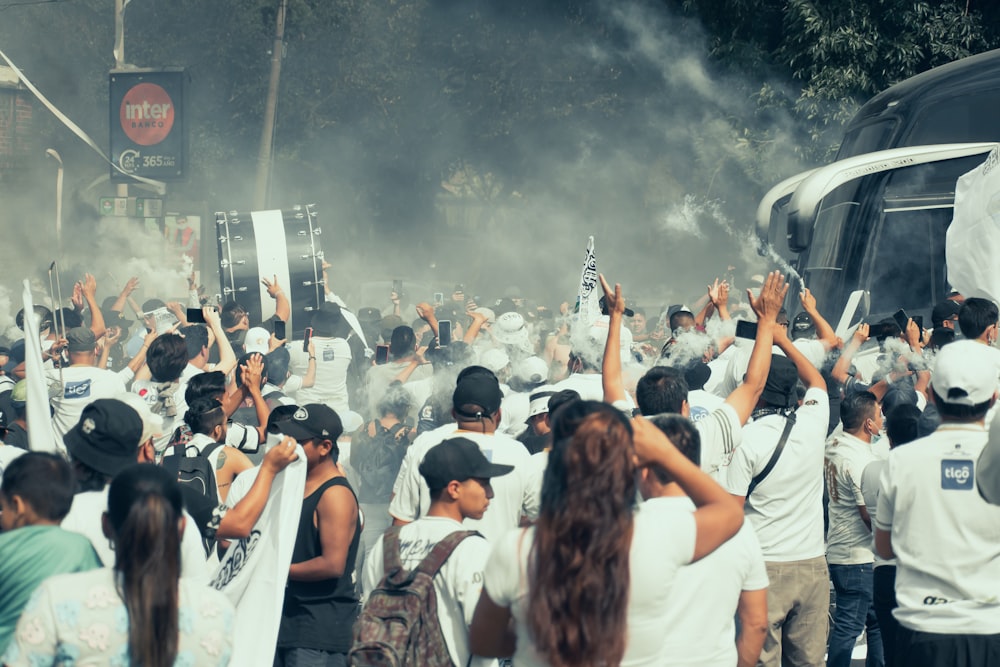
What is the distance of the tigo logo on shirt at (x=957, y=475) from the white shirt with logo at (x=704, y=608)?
79 centimetres

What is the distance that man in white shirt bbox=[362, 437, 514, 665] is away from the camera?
3354 millimetres

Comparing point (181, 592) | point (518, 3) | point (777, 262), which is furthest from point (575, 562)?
point (518, 3)

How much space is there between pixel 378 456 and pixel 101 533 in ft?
19.0

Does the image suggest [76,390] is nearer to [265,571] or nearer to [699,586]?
[265,571]

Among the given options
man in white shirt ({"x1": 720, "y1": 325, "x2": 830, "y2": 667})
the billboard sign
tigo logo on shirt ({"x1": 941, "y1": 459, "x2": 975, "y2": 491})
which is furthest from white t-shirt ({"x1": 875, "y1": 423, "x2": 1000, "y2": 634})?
the billboard sign

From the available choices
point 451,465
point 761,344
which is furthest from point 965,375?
point 451,465

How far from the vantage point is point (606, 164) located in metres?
31.1

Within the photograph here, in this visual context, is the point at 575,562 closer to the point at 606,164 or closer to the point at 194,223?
the point at 194,223

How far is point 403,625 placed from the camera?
330 cm

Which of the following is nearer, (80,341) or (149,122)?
(80,341)

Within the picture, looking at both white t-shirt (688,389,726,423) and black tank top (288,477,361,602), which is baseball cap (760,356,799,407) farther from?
black tank top (288,477,361,602)

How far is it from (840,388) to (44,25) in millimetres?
28776

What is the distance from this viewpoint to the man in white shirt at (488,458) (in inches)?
171

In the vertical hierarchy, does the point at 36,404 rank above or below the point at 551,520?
above
